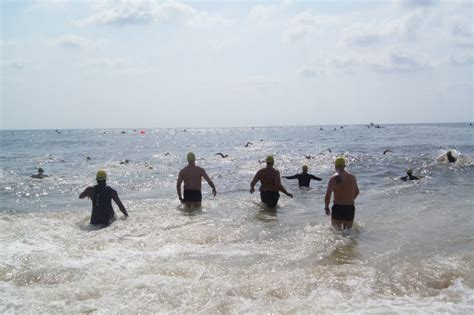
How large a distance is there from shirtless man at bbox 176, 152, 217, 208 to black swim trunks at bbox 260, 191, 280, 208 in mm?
1493

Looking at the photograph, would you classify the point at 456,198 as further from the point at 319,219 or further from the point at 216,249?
the point at 216,249

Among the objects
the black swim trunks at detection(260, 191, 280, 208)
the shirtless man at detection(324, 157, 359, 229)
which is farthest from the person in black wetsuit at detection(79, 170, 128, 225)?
the shirtless man at detection(324, 157, 359, 229)

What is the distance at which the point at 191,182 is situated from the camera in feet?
37.4

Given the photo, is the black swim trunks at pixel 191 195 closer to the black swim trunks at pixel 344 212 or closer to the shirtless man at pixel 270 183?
the shirtless man at pixel 270 183

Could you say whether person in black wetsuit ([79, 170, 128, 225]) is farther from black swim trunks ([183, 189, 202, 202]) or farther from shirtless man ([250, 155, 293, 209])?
shirtless man ([250, 155, 293, 209])

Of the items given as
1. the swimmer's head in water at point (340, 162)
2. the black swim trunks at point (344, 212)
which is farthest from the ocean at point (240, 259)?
the swimmer's head in water at point (340, 162)

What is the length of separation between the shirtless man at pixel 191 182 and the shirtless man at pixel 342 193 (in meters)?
3.85

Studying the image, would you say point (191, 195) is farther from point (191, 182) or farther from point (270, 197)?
point (270, 197)

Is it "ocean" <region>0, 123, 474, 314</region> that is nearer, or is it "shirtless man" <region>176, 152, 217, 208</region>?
"ocean" <region>0, 123, 474, 314</region>

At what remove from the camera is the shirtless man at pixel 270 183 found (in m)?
11.2

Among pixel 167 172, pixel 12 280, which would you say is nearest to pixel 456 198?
pixel 12 280

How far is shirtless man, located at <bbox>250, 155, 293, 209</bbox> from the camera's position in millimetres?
11219

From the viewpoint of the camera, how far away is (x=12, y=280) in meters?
6.06

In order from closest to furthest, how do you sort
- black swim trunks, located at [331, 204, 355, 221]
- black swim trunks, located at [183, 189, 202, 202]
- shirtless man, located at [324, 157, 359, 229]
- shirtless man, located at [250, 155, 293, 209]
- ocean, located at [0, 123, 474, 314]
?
ocean, located at [0, 123, 474, 314] → shirtless man, located at [324, 157, 359, 229] → black swim trunks, located at [331, 204, 355, 221] → shirtless man, located at [250, 155, 293, 209] → black swim trunks, located at [183, 189, 202, 202]
